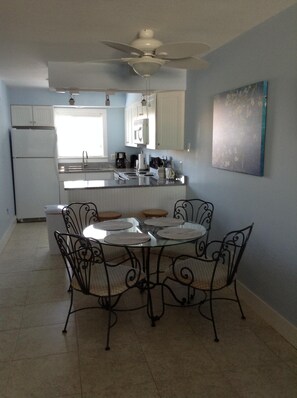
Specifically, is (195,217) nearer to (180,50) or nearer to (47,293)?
(47,293)

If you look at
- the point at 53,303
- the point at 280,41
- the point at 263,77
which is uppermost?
the point at 280,41

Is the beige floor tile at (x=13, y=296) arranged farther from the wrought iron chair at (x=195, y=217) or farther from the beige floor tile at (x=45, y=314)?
the wrought iron chair at (x=195, y=217)

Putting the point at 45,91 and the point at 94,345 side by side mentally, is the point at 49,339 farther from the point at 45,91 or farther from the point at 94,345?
the point at 45,91

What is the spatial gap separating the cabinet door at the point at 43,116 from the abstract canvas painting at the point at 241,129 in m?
3.64

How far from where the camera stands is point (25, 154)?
18.9ft

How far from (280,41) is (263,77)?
0.93 feet

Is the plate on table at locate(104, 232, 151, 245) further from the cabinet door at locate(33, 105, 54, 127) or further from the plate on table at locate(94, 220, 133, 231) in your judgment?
the cabinet door at locate(33, 105, 54, 127)

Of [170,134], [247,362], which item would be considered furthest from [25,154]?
[247,362]

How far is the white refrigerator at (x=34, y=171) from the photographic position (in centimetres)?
573

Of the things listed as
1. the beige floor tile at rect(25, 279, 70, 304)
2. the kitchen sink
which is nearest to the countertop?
the beige floor tile at rect(25, 279, 70, 304)

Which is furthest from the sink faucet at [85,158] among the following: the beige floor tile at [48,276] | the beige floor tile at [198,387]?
the beige floor tile at [198,387]

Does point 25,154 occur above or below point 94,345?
above

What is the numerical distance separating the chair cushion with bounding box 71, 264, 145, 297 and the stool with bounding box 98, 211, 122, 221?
1.12m

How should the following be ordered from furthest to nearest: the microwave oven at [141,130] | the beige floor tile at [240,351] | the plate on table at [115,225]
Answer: the microwave oven at [141,130] < the plate on table at [115,225] < the beige floor tile at [240,351]
